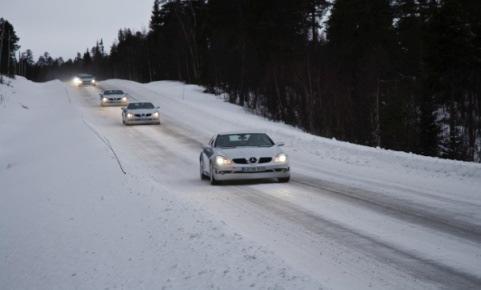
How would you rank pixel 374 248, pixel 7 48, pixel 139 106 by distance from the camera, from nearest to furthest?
pixel 374 248 < pixel 139 106 < pixel 7 48

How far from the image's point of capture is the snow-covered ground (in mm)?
7051

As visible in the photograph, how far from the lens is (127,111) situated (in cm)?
3781

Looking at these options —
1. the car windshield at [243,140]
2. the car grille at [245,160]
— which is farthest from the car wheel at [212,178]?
the car windshield at [243,140]

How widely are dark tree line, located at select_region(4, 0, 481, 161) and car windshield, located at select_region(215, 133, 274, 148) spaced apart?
18.9 meters

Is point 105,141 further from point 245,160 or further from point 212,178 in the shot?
point 245,160

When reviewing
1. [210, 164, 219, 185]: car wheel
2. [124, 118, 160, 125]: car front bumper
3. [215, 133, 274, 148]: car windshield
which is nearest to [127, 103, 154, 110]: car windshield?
[124, 118, 160, 125]: car front bumper

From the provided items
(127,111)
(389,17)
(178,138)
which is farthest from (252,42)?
(178,138)

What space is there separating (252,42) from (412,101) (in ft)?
56.3

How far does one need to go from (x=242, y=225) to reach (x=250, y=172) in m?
5.48

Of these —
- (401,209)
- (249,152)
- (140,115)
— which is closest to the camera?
(401,209)

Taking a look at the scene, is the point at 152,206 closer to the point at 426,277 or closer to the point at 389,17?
the point at 426,277

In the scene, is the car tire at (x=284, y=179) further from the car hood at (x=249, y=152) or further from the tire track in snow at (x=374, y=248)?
the tire track in snow at (x=374, y=248)

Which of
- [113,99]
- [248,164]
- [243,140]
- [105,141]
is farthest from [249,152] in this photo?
[113,99]

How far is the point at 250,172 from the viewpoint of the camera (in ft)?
51.1
